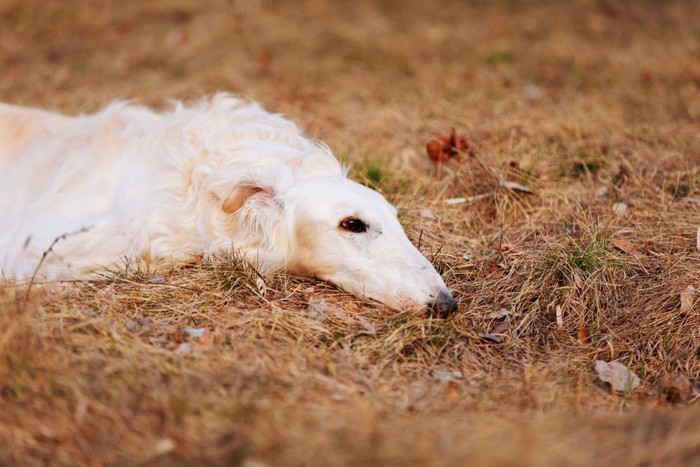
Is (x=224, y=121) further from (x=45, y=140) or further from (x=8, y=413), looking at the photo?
(x=8, y=413)

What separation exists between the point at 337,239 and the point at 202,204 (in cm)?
86

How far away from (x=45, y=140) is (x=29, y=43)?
4718mm

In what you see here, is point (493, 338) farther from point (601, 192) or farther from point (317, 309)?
point (601, 192)

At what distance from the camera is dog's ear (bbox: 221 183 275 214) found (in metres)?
3.82

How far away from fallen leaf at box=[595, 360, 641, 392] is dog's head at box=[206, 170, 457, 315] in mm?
674

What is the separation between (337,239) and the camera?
3.56 m

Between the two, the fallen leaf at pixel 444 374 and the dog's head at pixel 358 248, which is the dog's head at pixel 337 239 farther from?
the fallen leaf at pixel 444 374

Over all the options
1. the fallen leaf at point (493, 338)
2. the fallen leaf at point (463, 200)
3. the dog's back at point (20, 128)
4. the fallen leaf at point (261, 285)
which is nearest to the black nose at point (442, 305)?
the fallen leaf at point (493, 338)

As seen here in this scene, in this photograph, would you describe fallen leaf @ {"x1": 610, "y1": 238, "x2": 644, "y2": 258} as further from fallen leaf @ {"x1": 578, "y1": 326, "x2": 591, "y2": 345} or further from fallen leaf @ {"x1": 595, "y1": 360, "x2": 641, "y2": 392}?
fallen leaf @ {"x1": 595, "y1": 360, "x2": 641, "y2": 392}

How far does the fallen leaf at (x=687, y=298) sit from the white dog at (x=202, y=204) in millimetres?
1092

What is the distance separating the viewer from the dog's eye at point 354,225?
3553 millimetres

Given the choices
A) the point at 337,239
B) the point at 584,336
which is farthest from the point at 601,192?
the point at 337,239

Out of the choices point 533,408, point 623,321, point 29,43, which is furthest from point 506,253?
point 29,43

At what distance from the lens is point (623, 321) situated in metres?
3.60
